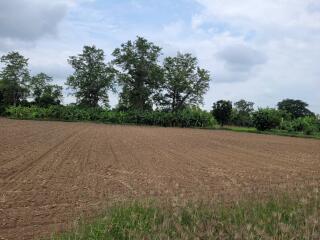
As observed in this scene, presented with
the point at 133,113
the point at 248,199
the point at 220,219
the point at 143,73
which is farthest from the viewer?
the point at 143,73

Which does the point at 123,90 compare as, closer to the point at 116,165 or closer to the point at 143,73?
the point at 143,73

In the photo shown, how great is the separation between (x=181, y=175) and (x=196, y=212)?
8026 millimetres

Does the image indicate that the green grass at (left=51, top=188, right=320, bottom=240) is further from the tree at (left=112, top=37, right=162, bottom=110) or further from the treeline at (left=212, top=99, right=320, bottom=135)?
the tree at (left=112, top=37, right=162, bottom=110)

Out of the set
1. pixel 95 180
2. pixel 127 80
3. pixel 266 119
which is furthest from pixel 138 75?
pixel 95 180

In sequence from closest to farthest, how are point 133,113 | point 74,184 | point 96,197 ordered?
point 96,197 → point 74,184 → point 133,113

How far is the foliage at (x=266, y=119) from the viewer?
61500 mm

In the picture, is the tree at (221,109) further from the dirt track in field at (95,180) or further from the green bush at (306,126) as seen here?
the dirt track in field at (95,180)

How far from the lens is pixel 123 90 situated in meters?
86.9

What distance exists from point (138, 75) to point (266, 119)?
33.7m

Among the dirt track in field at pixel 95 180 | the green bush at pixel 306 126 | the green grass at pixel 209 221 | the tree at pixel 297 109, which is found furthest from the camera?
the tree at pixel 297 109

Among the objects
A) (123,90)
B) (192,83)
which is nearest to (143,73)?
(123,90)

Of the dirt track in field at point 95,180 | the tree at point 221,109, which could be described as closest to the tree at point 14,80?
the tree at point 221,109

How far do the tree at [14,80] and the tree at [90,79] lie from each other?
12.0 m

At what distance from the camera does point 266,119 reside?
202ft
